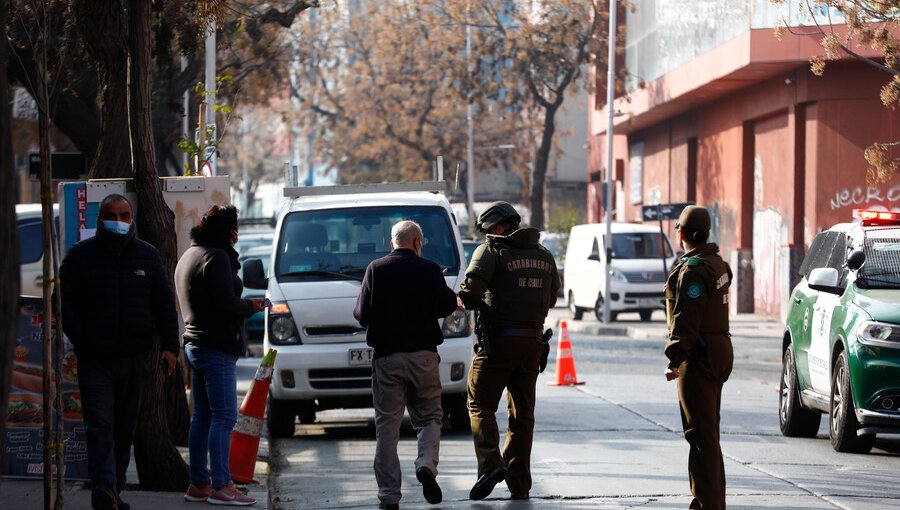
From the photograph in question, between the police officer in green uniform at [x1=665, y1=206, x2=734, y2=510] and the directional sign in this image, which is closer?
the police officer in green uniform at [x1=665, y1=206, x2=734, y2=510]

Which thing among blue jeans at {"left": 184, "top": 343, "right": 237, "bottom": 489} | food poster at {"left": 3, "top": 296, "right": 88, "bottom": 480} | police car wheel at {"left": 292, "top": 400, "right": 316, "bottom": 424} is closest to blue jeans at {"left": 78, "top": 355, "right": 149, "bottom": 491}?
blue jeans at {"left": 184, "top": 343, "right": 237, "bottom": 489}

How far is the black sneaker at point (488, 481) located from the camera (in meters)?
8.77

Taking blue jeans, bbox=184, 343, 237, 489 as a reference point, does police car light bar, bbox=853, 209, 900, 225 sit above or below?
above

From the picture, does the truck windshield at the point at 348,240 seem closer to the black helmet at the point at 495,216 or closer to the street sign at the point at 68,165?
the black helmet at the point at 495,216

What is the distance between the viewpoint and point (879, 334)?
1084cm

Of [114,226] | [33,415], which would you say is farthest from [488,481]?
[33,415]

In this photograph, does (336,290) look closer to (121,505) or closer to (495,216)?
(495,216)

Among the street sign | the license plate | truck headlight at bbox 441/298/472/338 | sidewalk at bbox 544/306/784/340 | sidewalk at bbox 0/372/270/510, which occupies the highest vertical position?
the street sign

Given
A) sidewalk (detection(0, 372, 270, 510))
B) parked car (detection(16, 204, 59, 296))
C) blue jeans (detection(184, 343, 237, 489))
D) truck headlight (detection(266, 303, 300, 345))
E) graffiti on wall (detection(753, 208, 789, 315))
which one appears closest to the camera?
sidewalk (detection(0, 372, 270, 510))

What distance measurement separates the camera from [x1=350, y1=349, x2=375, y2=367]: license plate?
1220 centimetres

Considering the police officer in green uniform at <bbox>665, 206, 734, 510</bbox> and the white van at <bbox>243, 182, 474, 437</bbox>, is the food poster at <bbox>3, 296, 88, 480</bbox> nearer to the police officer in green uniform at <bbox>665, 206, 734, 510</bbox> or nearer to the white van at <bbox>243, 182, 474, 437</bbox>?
the white van at <bbox>243, 182, 474, 437</bbox>

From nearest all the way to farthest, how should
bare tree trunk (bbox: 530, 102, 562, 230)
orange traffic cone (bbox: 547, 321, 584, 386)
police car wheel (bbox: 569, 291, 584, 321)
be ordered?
orange traffic cone (bbox: 547, 321, 584, 386) → police car wheel (bbox: 569, 291, 584, 321) → bare tree trunk (bbox: 530, 102, 562, 230)

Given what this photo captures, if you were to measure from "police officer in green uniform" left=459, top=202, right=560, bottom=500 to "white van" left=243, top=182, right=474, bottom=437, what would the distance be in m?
2.98

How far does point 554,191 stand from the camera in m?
78.5
